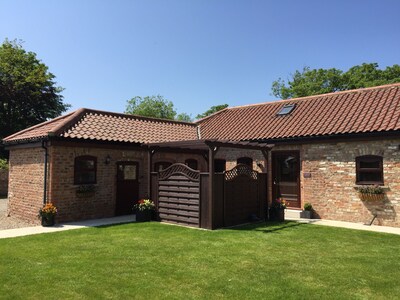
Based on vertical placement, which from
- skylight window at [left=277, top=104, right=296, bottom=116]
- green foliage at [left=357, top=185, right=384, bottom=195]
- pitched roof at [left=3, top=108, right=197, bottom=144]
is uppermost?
skylight window at [left=277, top=104, right=296, bottom=116]

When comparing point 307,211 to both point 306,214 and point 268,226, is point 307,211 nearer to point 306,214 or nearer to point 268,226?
point 306,214

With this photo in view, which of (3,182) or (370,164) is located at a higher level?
(370,164)

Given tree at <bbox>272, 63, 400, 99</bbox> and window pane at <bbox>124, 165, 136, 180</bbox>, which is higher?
tree at <bbox>272, 63, 400, 99</bbox>

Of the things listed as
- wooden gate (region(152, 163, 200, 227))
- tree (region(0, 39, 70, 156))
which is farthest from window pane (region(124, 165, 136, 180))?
tree (region(0, 39, 70, 156))

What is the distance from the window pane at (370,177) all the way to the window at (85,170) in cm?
1003

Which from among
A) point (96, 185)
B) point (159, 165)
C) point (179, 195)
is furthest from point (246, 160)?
point (96, 185)

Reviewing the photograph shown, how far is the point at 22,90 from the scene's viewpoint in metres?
33.0

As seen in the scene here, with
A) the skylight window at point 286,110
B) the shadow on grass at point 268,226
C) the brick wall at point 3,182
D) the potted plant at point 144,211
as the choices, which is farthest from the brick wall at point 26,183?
the brick wall at point 3,182

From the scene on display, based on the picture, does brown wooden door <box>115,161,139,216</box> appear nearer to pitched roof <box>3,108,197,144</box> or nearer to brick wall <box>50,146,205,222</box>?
brick wall <box>50,146,205,222</box>

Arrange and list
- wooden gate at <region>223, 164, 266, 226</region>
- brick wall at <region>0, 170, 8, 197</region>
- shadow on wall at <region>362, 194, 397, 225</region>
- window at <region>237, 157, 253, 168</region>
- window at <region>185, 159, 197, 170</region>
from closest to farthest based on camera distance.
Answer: wooden gate at <region>223, 164, 266, 226</region>, shadow on wall at <region>362, 194, 397, 225</region>, window at <region>237, 157, 253, 168</region>, window at <region>185, 159, 197, 170</region>, brick wall at <region>0, 170, 8, 197</region>

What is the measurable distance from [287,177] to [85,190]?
830 centimetres

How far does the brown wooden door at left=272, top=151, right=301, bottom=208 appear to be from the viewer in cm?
1438

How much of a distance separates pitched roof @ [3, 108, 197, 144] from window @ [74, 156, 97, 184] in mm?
901

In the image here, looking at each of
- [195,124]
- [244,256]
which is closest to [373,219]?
[244,256]
